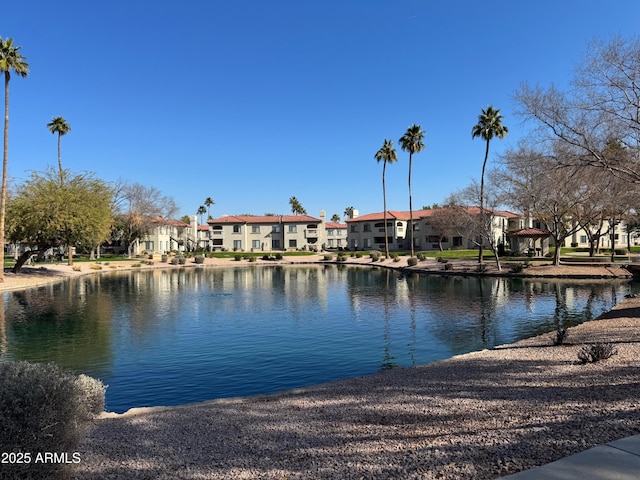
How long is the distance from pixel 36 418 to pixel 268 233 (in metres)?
95.9

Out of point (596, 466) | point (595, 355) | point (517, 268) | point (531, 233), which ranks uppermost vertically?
point (531, 233)

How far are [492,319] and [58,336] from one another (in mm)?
20806

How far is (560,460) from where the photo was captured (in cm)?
515

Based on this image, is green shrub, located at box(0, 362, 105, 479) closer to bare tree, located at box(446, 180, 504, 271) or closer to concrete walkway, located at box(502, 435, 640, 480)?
concrete walkway, located at box(502, 435, 640, 480)

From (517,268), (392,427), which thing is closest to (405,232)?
(517,268)

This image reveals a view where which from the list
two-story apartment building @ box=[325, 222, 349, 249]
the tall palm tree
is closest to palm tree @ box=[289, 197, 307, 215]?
two-story apartment building @ box=[325, 222, 349, 249]

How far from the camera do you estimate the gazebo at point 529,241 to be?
66.0m

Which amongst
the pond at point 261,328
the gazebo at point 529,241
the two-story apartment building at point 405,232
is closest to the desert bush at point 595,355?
the pond at point 261,328

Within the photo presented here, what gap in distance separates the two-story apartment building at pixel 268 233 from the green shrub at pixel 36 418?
93507mm

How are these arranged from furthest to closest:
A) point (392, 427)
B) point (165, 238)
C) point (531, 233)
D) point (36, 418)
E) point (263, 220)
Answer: point (263, 220), point (165, 238), point (531, 233), point (392, 427), point (36, 418)

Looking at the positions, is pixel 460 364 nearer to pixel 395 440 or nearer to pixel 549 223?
pixel 395 440

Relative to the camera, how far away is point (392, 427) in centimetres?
755

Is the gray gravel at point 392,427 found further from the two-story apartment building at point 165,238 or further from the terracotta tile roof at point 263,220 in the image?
the terracotta tile roof at point 263,220

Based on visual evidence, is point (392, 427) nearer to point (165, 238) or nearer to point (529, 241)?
point (529, 241)
